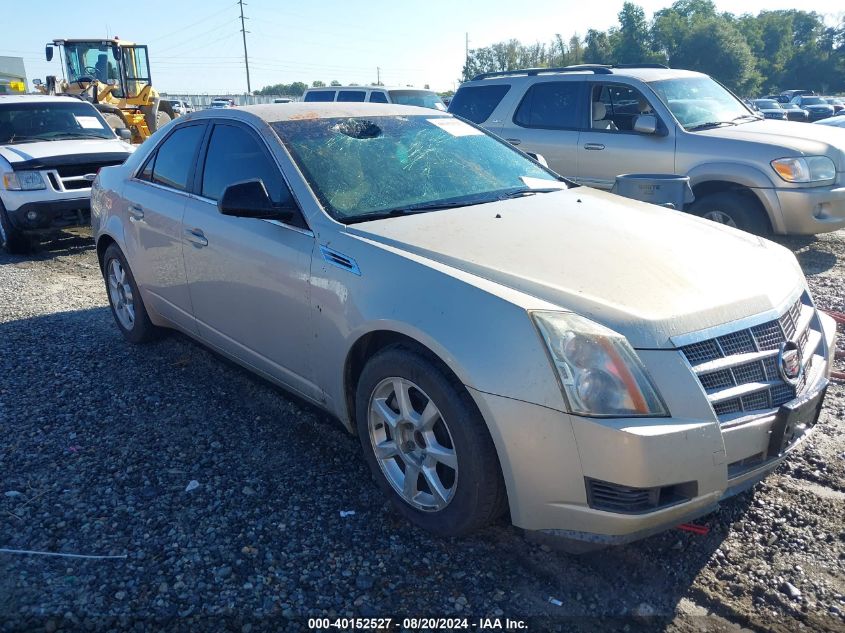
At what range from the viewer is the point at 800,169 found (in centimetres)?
689

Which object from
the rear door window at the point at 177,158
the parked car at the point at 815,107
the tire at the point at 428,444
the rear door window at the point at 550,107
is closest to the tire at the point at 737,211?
the rear door window at the point at 550,107

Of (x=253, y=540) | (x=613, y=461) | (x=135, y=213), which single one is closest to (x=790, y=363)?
(x=613, y=461)

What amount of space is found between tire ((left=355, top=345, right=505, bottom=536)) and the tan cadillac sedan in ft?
0.03

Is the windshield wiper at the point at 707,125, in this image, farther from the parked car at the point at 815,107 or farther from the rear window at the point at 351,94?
the parked car at the point at 815,107

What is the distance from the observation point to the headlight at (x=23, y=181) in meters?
8.38

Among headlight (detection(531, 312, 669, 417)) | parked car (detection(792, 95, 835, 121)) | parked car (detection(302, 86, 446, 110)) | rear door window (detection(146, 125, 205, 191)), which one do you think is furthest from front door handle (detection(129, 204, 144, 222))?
parked car (detection(792, 95, 835, 121))

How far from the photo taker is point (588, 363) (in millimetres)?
2426

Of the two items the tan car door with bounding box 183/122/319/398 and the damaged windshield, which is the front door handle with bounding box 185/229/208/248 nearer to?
the tan car door with bounding box 183/122/319/398

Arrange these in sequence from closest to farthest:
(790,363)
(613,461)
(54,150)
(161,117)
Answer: (613,461), (790,363), (54,150), (161,117)

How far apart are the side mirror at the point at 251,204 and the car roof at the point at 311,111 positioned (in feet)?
2.05

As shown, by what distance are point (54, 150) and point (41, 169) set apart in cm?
51

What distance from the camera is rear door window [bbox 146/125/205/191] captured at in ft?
14.6

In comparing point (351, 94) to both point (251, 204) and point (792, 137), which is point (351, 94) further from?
point (251, 204)

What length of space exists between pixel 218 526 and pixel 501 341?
1533mm
